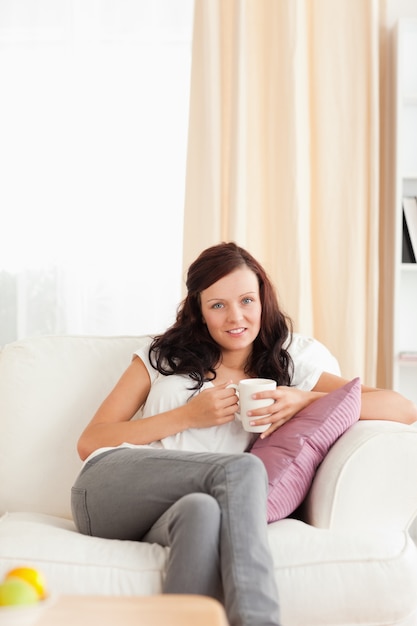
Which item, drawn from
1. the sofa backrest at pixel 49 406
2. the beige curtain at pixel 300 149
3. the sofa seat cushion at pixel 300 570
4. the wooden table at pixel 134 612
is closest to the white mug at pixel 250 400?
the sofa seat cushion at pixel 300 570

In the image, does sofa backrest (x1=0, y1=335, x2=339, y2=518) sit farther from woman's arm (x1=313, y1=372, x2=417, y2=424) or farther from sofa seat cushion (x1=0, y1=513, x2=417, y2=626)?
sofa seat cushion (x1=0, y1=513, x2=417, y2=626)

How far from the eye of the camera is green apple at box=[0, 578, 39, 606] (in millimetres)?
1029

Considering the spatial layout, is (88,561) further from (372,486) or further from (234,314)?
(234,314)

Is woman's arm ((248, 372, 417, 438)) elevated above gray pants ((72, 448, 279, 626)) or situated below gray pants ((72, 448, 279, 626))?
above

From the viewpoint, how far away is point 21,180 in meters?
3.46

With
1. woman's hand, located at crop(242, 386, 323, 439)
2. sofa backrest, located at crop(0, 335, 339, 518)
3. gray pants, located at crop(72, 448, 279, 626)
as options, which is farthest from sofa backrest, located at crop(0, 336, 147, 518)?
woman's hand, located at crop(242, 386, 323, 439)

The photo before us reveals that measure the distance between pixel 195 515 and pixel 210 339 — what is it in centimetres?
77

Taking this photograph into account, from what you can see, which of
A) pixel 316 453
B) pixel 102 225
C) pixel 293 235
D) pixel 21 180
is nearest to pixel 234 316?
pixel 316 453

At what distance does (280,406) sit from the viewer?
198 cm

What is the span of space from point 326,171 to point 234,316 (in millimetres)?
1320

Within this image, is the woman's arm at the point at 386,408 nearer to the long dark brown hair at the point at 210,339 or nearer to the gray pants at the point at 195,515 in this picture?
the long dark brown hair at the point at 210,339

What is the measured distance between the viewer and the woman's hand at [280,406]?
6.38 ft

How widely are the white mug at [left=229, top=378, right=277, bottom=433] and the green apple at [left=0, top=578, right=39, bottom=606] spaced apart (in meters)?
0.96

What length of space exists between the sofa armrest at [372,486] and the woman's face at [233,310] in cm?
46
